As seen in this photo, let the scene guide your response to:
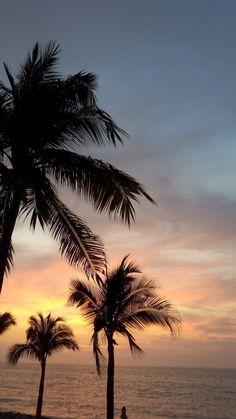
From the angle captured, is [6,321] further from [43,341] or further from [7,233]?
[7,233]

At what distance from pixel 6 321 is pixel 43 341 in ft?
12.1

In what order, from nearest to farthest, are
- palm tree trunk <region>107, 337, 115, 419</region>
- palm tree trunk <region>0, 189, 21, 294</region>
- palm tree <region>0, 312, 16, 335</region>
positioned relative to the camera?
palm tree trunk <region>0, 189, 21, 294</region> < palm tree trunk <region>107, 337, 115, 419</region> < palm tree <region>0, 312, 16, 335</region>

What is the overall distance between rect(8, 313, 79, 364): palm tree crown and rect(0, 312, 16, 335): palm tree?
9.07 ft

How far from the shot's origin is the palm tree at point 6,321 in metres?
27.9

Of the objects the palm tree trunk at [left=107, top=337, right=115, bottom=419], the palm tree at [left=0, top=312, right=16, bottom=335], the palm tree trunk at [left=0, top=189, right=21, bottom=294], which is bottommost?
the palm tree trunk at [left=107, top=337, right=115, bottom=419]

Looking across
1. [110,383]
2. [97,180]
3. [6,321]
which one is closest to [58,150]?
[97,180]

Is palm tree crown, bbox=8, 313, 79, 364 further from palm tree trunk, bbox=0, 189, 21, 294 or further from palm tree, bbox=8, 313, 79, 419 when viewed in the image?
palm tree trunk, bbox=0, 189, 21, 294

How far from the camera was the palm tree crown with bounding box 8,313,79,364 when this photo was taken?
3083cm

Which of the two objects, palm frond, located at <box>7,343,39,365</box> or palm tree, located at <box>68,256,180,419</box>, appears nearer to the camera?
palm tree, located at <box>68,256,180,419</box>

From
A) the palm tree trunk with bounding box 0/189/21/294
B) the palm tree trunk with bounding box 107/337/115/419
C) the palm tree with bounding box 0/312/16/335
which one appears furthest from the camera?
the palm tree with bounding box 0/312/16/335

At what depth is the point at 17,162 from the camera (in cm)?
941

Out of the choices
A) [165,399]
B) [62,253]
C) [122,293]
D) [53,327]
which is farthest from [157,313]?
[165,399]

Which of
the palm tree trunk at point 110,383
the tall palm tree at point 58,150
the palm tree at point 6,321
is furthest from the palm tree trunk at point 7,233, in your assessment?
the palm tree at point 6,321

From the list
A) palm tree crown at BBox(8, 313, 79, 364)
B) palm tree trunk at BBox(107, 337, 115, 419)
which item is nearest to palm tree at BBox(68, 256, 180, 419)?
palm tree trunk at BBox(107, 337, 115, 419)
